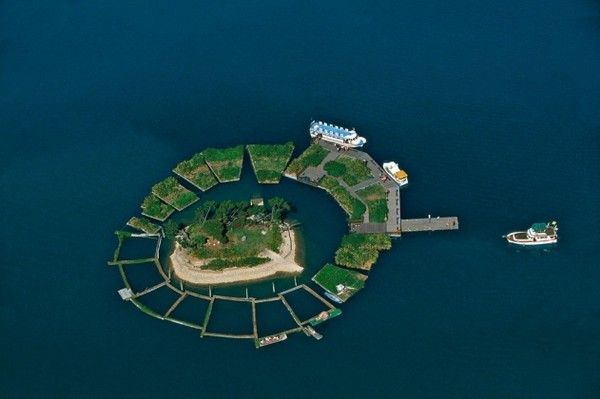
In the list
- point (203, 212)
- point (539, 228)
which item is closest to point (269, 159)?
point (203, 212)

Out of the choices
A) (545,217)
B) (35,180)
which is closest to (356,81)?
(545,217)

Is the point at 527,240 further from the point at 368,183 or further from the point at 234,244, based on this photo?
the point at 234,244

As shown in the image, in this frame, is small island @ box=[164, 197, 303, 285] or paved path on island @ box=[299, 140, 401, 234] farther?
paved path on island @ box=[299, 140, 401, 234]

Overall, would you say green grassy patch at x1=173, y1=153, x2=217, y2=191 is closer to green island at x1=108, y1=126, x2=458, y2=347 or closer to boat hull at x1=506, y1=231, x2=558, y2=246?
green island at x1=108, y1=126, x2=458, y2=347

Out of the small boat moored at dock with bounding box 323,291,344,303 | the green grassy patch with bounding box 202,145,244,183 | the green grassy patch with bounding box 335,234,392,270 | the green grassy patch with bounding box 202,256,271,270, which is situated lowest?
the small boat moored at dock with bounding box 323,291,344,303

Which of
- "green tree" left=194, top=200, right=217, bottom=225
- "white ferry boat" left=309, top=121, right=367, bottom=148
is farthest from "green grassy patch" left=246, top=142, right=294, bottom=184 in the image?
"green tree" left=194, top=200, right=217, bottom=225

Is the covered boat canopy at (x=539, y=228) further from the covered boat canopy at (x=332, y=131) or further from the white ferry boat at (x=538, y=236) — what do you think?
the covered boat canopy at (x=332, y=131)

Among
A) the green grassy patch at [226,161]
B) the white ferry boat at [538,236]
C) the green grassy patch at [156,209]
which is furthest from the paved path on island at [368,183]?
the green grassy patch at [156,209]
